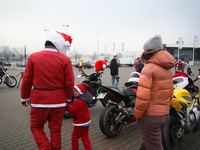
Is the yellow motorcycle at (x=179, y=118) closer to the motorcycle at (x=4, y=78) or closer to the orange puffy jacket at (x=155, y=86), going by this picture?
the orange puffy jacket at (x=155, y=86)

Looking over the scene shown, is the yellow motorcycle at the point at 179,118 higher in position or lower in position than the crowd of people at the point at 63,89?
lower

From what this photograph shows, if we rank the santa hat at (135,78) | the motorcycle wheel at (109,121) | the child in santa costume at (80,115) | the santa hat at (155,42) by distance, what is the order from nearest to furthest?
the santa hat at (155,42) → the child in santa costume at (80,115) → the motorcycle wheel at (109,121) → the santa hat at (135,78)

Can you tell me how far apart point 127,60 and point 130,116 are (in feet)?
139

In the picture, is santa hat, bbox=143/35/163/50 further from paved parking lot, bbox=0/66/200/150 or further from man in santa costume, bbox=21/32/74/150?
paved parking lot, bbox=0/66/200/150

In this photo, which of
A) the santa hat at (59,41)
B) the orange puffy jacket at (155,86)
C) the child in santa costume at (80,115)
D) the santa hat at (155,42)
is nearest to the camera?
the orange puffy jacket at (155,86)

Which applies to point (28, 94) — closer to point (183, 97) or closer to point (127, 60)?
point (183, 97)

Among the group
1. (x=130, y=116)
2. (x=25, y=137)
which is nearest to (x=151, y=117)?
(x=130, y=116)

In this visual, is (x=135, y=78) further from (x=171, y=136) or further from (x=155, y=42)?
(x=155, y=42)

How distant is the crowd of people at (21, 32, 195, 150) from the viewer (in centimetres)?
200

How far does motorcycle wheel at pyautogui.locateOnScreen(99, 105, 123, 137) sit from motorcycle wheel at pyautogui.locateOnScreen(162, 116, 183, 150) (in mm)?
1121

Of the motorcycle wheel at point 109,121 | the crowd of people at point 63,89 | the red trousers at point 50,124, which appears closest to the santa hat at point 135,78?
the motorcycle wheel at point 109,121

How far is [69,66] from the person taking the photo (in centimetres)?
231

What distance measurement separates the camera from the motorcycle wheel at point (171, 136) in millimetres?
2582

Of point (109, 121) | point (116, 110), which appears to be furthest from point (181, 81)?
point (109, 121)
